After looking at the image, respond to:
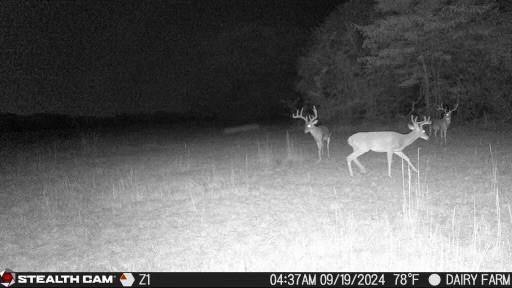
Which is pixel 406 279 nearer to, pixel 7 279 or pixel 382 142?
pixel 7 279

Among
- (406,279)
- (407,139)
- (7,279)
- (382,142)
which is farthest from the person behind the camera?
(407,139)

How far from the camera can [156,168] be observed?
1278 cm

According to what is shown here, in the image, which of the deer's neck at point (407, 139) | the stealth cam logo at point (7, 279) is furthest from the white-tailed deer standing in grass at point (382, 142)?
the stealth cam logo at point (7, 279)

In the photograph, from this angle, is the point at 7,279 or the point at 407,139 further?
the point at 407,139

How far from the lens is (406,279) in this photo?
153 inches

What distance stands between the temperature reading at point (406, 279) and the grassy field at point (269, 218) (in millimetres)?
241

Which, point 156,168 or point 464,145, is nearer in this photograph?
point 156,168

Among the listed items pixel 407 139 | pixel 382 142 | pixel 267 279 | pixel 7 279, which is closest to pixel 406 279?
pixel 267 279

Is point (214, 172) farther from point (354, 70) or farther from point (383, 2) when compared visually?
point (354, 70)

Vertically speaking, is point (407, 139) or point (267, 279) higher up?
point (407, 139)

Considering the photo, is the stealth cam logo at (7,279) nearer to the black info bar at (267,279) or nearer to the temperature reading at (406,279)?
the black info bar at (267,279)

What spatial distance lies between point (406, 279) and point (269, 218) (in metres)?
2.81

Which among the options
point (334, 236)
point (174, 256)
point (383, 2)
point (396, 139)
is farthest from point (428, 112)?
point (174, 256)

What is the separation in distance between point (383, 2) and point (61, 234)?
20706 millimetres
